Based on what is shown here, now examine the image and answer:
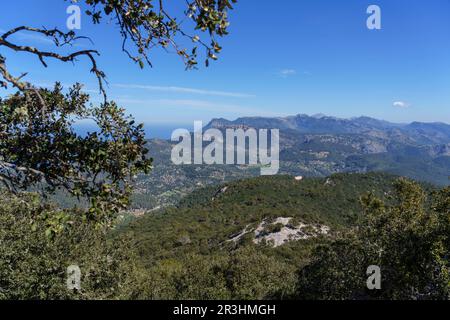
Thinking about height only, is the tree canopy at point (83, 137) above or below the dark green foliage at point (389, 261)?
above

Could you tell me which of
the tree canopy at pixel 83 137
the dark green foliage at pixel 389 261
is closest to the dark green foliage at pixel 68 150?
the tree canopy at pixel 83 137

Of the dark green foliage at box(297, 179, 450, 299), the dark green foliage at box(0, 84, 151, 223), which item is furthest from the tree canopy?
the dark green foliage at box(297, 179, 450, 299)

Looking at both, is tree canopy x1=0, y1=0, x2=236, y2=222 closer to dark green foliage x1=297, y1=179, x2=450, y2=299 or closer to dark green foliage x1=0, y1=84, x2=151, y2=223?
dark green foliage x1=0, y1=84, x2=151, y2=223

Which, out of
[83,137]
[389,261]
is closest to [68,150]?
[83,137]

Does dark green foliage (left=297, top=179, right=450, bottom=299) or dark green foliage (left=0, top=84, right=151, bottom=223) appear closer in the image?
dark green foliage (left=0, top=84, right=151, bottom=223)

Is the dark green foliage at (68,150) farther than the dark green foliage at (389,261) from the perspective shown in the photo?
No

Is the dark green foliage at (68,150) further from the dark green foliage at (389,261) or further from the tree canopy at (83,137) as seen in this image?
the dark green foliage at (389,261)

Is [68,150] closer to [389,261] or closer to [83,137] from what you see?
[83,137]

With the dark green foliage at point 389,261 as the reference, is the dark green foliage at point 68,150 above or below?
above

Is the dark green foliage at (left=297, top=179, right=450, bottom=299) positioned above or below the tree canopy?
below

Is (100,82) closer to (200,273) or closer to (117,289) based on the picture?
(117,289)

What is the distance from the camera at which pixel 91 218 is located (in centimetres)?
640

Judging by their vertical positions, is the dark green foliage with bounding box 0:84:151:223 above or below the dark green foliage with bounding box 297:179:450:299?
above
